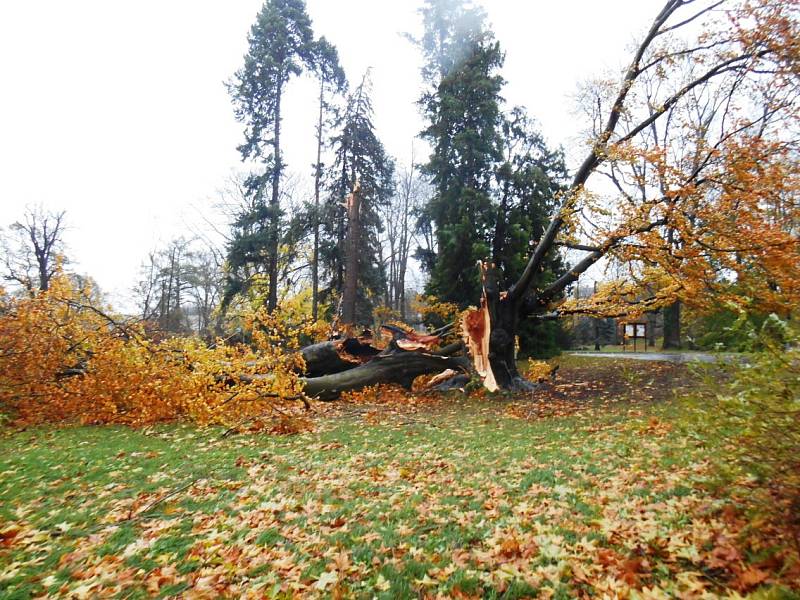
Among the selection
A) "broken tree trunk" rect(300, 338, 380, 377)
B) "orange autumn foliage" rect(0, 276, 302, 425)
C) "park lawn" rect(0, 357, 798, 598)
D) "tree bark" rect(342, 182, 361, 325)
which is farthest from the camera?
"tree bark" rect(342, 182, 361, 325)

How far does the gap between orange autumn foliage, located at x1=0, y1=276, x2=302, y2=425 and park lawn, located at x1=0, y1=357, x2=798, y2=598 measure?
130 cm

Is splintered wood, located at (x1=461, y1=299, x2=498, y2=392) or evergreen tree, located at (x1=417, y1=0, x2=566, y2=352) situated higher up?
evergreen tree, located at (x1=417, y1=0, x2=566, y2=352)

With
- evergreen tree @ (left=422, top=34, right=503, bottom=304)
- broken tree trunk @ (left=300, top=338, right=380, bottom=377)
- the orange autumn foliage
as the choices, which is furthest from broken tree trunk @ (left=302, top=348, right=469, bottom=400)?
evergreen tree @ (left=422, top=34, right=503, bottom=304)

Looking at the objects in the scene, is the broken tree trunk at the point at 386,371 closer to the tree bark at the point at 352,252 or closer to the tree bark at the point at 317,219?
the tree bark at the point at 352,252

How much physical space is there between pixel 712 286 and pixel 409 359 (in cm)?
705

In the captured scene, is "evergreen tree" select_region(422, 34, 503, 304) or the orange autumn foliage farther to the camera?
"evergreen tree" select_region(422, 34, 503, 304)

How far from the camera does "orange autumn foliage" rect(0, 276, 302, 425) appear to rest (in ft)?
Result: 25.9

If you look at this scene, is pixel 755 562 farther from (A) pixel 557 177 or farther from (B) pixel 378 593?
(A) pixel 557 177

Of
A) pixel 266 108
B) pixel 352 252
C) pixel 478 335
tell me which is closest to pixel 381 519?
pixel 478 335

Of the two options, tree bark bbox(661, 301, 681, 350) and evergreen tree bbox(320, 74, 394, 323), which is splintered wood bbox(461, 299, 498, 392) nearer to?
evergreen tree bbox(320, 74, 394, 323)

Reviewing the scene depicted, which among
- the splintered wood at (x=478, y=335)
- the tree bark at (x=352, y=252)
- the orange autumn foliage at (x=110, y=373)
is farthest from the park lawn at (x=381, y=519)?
the tree bark at (x=352, y=252)

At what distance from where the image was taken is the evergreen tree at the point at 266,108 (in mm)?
19391

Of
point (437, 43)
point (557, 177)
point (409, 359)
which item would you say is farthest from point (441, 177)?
point (409, 359)

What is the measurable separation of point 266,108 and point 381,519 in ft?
66.1
